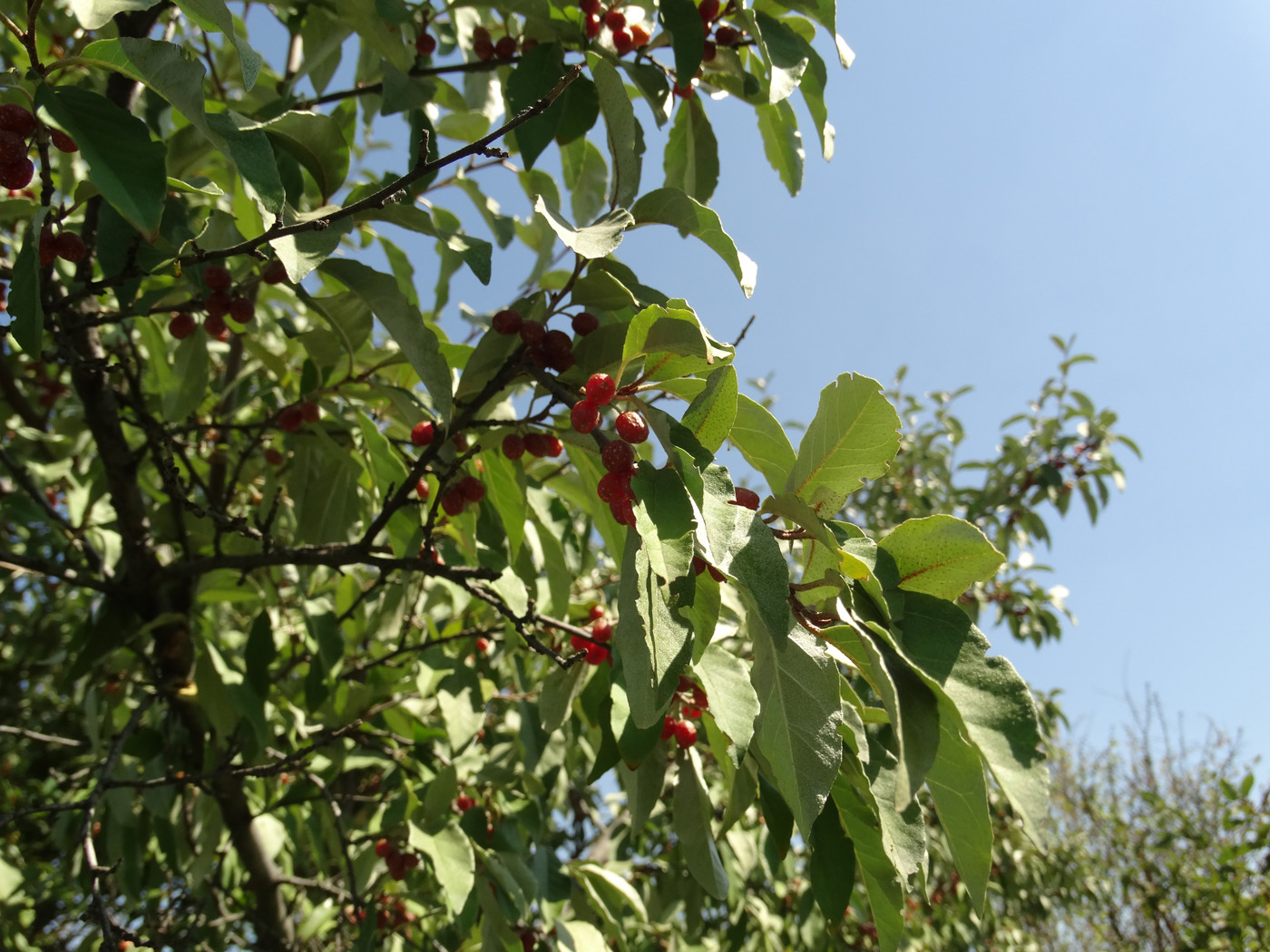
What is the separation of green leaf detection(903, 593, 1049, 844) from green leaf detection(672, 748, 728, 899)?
0.65 metres

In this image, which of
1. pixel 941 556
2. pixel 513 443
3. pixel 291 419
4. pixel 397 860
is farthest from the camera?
pixel 397 860

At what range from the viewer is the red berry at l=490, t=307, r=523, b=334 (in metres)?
1.43

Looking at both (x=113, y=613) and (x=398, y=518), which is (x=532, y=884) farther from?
(x=113, y=613)

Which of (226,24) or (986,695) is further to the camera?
(226,24)

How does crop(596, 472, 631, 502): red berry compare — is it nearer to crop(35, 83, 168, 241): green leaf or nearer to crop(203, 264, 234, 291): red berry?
crop(35, 83, 168, 241): green leaf

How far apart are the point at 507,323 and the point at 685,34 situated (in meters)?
0.77

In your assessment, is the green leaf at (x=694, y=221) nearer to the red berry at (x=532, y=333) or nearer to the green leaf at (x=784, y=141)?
the red berry at (x=532, y=333)

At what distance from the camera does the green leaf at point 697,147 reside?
2.01 meters

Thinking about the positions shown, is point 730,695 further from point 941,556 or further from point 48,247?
point 48,247

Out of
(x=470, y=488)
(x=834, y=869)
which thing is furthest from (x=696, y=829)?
(x=470, y=488)

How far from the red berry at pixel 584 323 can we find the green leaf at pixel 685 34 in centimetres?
64

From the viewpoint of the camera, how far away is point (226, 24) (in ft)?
3.41

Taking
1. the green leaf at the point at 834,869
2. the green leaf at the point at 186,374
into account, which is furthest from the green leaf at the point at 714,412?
the green leaf at the point at 186,374

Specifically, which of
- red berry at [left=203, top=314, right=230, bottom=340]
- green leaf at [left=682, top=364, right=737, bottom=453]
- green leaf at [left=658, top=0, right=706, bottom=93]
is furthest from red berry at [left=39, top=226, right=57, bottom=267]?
green leaf at [left=682, top=364, right=737, bottom=453]
